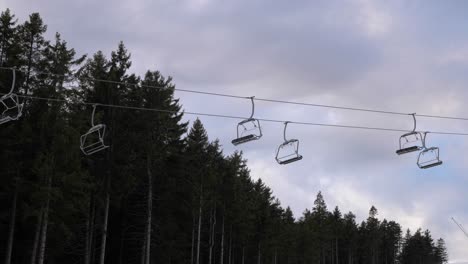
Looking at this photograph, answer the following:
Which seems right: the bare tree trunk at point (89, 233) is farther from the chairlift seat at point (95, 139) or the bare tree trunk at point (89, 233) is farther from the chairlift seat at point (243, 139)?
the chairlift seat at point (243, 139)

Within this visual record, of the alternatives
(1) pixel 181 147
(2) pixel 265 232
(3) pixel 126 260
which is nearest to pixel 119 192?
(1) pixel 181 147

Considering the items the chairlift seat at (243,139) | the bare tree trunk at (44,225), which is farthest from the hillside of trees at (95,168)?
the chairlift seat at (243,139)

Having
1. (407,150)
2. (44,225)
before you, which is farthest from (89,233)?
(407,150)

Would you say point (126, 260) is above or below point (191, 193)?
below

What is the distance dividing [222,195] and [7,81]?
33.5 meters

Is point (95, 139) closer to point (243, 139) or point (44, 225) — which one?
point (44, 225)

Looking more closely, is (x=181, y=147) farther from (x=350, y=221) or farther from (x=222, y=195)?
(x=350, y=221)

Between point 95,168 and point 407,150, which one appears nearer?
point 407,150

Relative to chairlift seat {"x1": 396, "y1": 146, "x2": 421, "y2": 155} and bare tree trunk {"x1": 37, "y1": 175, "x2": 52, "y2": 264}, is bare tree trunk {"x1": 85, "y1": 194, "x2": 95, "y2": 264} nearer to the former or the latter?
bare tree trunk {"x1": 37, "y1": 175, "x2": 52, "y2": 264}

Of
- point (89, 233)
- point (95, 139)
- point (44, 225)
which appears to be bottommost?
point (44, 225)

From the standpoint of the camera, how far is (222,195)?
6341 centimetres

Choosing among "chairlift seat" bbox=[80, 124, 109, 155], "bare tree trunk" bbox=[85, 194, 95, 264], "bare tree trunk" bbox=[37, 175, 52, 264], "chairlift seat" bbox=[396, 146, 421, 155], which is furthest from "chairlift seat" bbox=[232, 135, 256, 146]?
"bare tree trunk" bbox=[85, 194, 95, 264]

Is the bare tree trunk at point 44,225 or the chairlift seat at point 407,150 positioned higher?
the chairlift seat at point 407,150

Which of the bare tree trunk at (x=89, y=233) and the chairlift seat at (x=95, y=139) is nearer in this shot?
the chairlift seat at (x=95, y=139)
